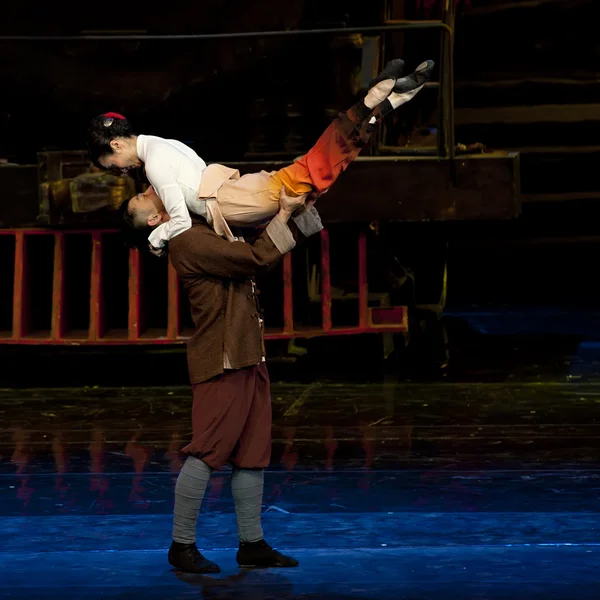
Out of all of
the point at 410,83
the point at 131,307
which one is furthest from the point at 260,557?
the point at 131,307

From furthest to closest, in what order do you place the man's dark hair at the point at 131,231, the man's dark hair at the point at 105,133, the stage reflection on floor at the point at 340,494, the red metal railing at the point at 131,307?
the red metal railing at the point at 131,307
the man's dark hair at the point at 131,231
the man's dark hair at the point at 105,133
the stage reflection on floor at the point at 340,494

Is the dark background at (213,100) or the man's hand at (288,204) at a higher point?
the dark background at (213,100)

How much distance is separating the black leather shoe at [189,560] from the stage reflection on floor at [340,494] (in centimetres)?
4

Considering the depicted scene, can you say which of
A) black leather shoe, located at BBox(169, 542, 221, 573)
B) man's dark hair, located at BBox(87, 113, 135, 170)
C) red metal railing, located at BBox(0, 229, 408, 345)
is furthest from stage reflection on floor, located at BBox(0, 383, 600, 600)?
man's dark hair, located at BBox(87, 113, 135, 170)

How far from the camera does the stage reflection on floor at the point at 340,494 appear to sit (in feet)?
12.4

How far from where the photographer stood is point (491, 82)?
11414mm

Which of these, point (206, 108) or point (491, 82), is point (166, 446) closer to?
point (206, 108)

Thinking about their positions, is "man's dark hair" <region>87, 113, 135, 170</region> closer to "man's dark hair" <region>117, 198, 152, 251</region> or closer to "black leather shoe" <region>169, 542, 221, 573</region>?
"man's dark hair" <region>117, 198, 152, 251</region>

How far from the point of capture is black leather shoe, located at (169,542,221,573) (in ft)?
12.6

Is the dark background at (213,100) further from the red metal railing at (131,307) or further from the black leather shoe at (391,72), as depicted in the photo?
the black leather shoe at (391,72)

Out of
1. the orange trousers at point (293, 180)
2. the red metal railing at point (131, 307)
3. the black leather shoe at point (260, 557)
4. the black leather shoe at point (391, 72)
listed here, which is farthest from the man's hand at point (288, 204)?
the red metal railing at point (131, 307)

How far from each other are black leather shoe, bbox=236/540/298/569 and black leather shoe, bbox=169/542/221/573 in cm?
9

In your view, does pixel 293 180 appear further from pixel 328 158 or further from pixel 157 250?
pixel 157 250

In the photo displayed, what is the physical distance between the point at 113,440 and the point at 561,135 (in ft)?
21.6
